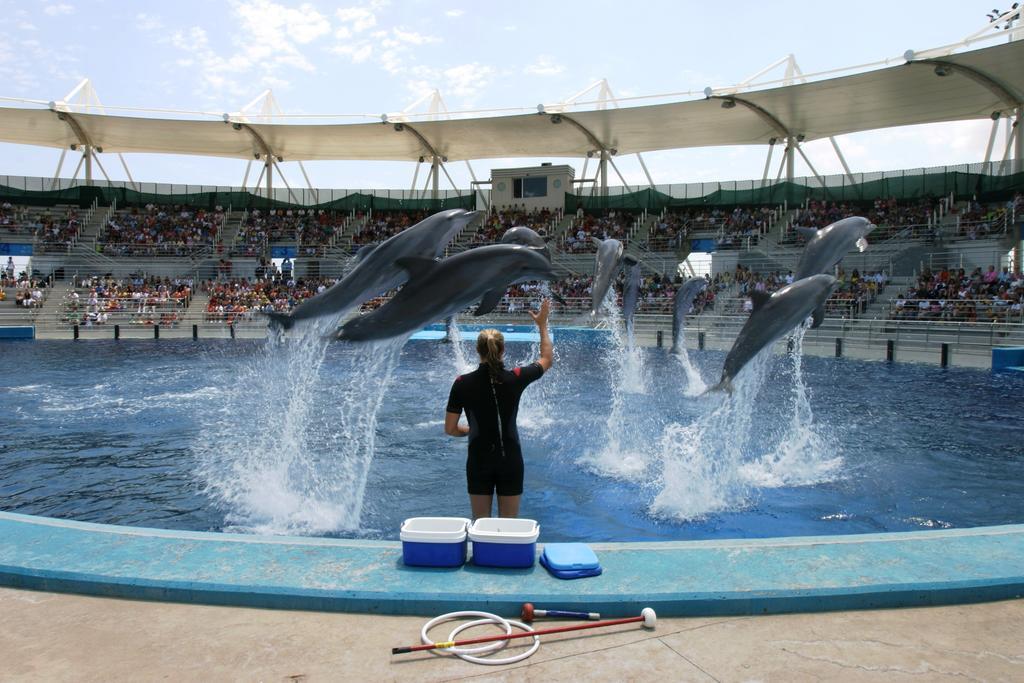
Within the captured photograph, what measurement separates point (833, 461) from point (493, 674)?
6.02 metres

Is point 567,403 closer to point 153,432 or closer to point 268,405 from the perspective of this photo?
point 268,405

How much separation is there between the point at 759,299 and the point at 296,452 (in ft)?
15.8

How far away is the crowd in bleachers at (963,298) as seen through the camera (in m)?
19.7

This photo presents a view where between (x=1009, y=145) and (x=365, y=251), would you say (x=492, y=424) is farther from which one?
(x=1009, y=145)

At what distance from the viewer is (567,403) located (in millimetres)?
11797

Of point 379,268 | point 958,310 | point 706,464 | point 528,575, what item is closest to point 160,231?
point 958,310

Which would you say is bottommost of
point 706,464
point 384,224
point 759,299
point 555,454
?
point 555,454

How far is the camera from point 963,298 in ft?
69.8

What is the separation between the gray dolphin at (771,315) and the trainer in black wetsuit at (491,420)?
2865 millimetres

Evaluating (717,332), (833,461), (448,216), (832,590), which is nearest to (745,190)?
(717,332)

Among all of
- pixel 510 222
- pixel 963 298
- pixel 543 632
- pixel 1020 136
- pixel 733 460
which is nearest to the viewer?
pixel 543 632

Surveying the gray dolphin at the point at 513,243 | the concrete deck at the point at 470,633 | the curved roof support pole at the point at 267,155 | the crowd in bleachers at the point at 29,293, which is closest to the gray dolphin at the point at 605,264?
the gray dolphin at the point at 513,243

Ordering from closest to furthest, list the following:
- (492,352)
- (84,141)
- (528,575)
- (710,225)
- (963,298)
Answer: (528,575), (492,352), (963,298), (710,225), (84,141)

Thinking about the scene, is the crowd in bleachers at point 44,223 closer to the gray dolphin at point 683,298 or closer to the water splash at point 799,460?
the gray dolphin at point 683,298
